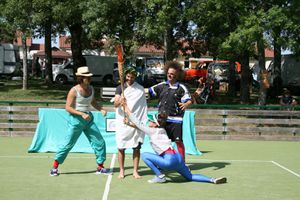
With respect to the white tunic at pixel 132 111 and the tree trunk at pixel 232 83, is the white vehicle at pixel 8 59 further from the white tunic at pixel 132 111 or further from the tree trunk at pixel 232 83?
the white tunic at pixel 132 111

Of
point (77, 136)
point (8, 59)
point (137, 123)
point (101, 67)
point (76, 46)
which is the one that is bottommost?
point (77, 136)

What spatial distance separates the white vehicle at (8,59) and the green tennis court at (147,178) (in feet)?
Result: 82.1

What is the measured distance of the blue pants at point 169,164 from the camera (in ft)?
25.0

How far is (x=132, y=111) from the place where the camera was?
791cm

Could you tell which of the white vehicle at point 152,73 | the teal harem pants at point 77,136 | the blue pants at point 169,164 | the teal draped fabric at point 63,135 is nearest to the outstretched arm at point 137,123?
the blue pants at point 169,164

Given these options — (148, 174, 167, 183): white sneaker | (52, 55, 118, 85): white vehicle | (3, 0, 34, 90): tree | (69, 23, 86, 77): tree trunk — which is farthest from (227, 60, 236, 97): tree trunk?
Result: (148, 174, 167, 183): white sneaker

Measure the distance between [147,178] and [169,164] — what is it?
0.74 meters

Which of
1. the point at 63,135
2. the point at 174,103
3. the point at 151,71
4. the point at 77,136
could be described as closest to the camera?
the point at 174,103

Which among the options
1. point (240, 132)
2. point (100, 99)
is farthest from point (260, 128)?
point (100, 99)

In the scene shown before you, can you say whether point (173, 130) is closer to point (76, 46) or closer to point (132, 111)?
point (132, 111)

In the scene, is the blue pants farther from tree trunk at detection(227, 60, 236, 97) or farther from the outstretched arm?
tree trunk at detection(227, 60, 236, 97)

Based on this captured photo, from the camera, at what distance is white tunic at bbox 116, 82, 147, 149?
7914mm

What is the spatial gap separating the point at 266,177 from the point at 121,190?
279cm

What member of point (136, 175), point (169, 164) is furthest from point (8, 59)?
point (169, 164)
